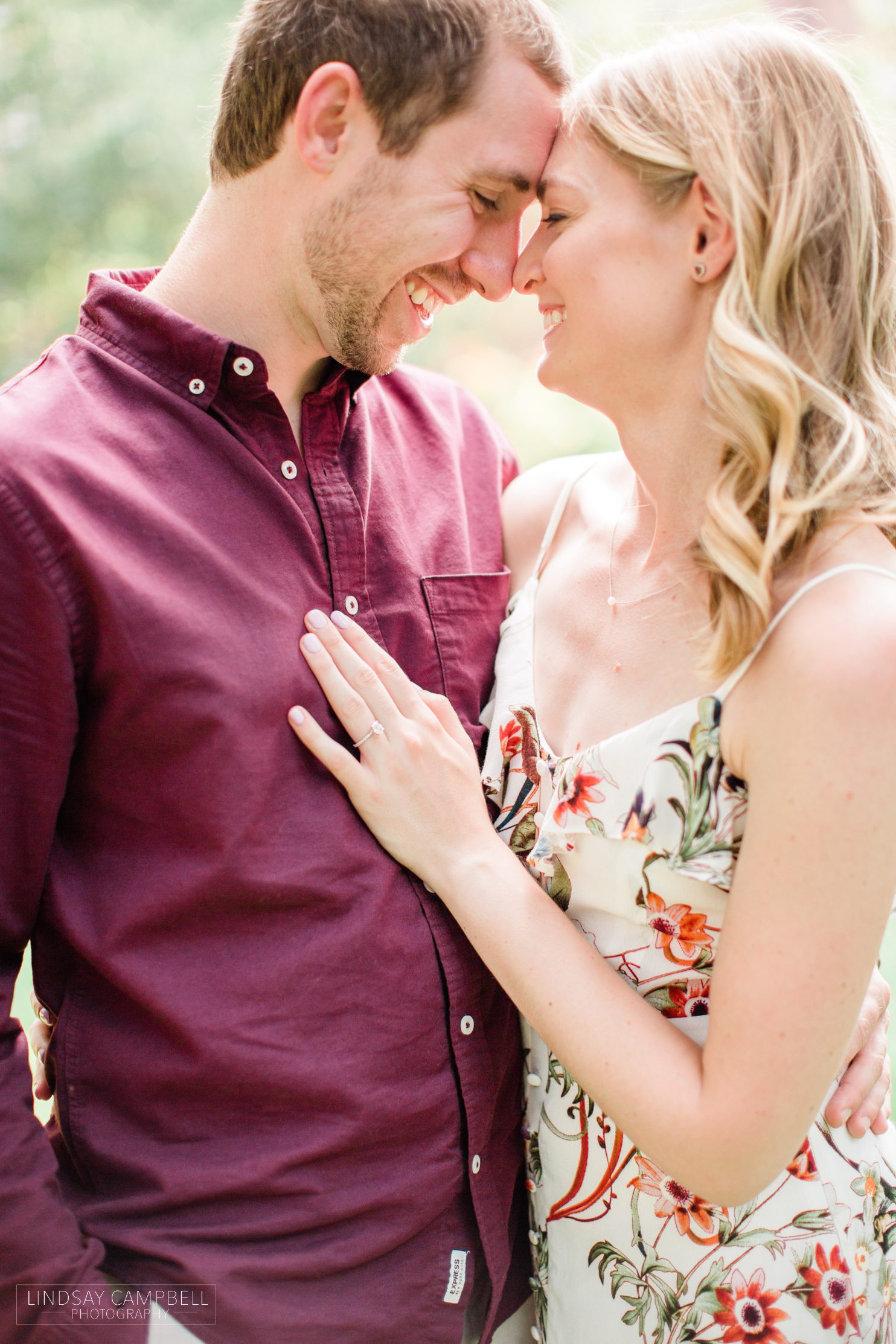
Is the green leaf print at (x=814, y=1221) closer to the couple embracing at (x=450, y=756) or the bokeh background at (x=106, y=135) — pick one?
the couple embracing at (x=450, y=756)

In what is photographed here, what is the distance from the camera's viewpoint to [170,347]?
4.52 ft

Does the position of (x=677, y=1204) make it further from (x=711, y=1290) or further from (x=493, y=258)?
(x=493, y=258)

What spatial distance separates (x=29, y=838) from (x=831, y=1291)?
1.10 m

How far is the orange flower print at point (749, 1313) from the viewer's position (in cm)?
134

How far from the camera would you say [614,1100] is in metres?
1.29

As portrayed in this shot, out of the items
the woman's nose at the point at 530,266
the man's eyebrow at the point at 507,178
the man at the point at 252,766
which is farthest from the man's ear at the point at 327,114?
the woman's nose at the point at 530,266

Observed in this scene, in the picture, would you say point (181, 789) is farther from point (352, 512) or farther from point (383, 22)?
point (383, 22)

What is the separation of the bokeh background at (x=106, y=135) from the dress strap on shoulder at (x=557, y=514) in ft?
5.55

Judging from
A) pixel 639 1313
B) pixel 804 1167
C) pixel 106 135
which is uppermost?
pixel 106 135

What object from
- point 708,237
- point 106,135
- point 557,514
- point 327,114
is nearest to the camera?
point 708,237

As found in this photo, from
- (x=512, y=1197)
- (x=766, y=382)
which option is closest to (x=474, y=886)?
(x=512, y=1197)

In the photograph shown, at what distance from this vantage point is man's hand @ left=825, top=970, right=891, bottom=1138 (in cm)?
143

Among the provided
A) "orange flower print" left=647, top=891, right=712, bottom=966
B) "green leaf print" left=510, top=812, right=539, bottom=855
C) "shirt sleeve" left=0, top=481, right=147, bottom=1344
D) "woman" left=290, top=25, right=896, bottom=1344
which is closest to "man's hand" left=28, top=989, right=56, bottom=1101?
→ "shirt sleeve" left=0, top=481, right=147, bottom=1344

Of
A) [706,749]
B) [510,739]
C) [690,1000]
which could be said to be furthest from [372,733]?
[690,1000]
